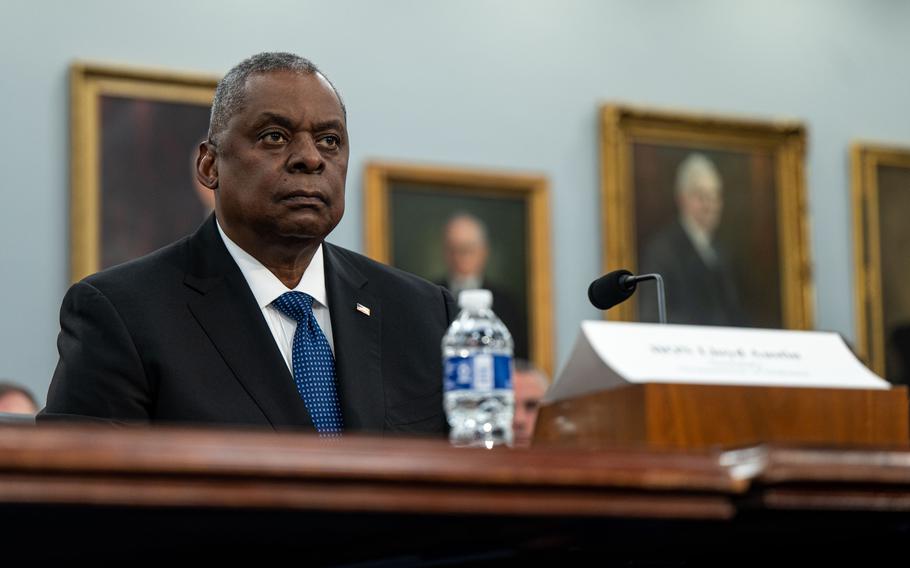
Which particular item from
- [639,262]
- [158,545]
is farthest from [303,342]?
[639,262]

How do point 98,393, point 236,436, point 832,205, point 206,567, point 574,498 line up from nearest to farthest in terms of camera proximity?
point 236,436 → point 574,498 → point 206,567 → point 98,393 → point 832,205

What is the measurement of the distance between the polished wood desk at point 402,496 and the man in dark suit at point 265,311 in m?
0.99

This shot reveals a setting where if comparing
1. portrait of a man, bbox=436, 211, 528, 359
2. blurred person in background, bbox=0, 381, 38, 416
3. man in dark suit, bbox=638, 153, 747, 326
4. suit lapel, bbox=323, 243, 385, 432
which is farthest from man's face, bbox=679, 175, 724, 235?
suit lapel, bbox=323, 243, 385, 432

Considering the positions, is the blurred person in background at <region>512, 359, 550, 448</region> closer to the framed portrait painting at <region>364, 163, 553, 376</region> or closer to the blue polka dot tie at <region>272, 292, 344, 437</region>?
the framed portrait painting at <region>364, 163, 553, 376</region>

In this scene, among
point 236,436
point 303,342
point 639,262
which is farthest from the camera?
point 639,262

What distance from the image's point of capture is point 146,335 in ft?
10.3

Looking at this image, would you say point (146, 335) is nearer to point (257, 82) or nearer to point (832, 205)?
point (257, 82)

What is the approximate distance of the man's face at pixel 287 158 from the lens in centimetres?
346

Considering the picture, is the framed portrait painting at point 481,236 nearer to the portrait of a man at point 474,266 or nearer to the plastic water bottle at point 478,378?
the portrait of a man at point 474,266

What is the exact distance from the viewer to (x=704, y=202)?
7910 millimetres

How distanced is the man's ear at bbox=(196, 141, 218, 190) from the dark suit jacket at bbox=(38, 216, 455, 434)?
191 mm

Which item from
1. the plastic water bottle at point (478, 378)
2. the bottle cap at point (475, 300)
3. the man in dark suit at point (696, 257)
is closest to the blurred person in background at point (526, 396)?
the man in dark suit at point (696, 257)

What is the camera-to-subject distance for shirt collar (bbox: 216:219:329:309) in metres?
3.42

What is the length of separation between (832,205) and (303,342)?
5544 millimetres
